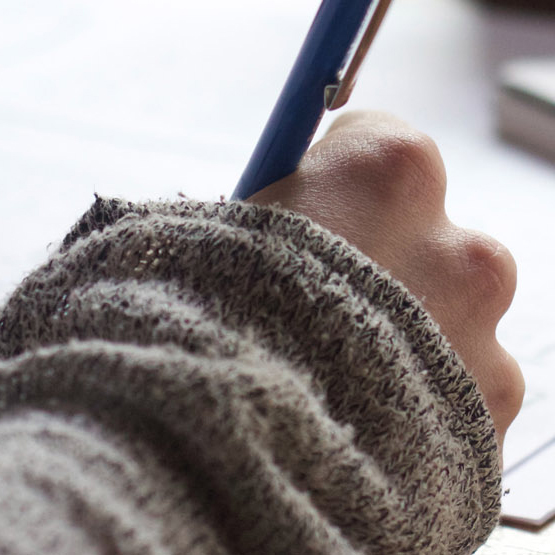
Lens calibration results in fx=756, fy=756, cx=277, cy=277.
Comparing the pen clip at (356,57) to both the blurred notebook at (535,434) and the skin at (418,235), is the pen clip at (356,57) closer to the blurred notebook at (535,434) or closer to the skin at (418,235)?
the skin at (418,235)

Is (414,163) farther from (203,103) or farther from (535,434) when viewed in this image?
(203,103)

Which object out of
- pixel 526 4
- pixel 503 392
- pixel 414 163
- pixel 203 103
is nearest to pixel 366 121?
pixel 414 163

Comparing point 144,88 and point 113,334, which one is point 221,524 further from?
point 144,88

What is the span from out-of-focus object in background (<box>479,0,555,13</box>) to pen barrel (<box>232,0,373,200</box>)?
879mm

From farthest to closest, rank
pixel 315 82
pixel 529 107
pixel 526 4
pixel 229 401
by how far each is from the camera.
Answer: pixel 526 4 → pixel 529 107 → pixel 315 82 → pixel 229 401

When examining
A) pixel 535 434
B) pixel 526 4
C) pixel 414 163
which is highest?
pixel 526 4

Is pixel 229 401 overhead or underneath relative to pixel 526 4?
underneath

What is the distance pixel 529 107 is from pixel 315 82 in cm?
50

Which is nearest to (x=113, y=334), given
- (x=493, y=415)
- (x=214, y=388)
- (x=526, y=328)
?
(x=214, y=388)

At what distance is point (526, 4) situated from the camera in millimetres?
1076

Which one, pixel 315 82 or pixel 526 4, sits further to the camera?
pixel 526 4

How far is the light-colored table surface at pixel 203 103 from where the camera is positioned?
58cm

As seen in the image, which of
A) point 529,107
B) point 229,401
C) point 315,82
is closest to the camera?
point 229,401

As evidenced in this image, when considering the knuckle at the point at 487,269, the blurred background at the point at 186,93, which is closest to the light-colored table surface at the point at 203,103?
the blurred background at the point at 186,93
